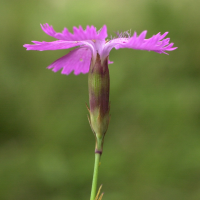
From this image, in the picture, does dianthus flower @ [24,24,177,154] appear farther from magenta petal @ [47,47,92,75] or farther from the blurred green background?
the blurred green background

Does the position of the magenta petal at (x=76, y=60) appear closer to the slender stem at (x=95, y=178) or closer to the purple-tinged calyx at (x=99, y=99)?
the purple-tinged calyx at (x=99, y=99)

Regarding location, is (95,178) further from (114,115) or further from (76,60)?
(114,115)

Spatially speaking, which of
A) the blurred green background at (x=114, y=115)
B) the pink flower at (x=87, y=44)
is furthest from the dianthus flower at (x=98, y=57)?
the blurred green background at (x=114, y=115)

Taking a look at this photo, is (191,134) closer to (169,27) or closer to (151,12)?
(169,27)

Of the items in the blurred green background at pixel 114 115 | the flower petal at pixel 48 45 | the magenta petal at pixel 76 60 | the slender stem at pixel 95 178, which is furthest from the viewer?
the blurred green background at pixel 114 115

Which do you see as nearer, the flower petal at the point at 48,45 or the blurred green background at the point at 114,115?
the flower petal at the point at 48,45

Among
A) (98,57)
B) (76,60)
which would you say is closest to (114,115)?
(76,60)
